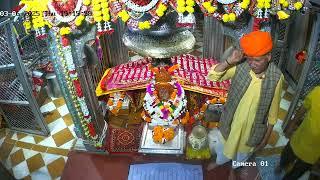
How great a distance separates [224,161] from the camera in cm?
455

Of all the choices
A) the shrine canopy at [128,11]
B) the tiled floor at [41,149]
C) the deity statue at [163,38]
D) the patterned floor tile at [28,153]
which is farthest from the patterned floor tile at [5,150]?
the deity statue at [163,38]

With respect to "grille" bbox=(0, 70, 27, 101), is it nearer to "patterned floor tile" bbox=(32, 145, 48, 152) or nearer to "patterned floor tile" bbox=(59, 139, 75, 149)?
"patterned floor tile" bbox=(32, 145, 48, 152)

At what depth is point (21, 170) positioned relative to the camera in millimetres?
5105

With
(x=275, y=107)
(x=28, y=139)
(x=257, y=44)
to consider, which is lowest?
(x=28, y=139)

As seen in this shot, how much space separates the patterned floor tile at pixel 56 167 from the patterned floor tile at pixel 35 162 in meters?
0.16

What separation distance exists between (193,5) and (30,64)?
3642 millimetres

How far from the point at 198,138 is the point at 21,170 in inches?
108

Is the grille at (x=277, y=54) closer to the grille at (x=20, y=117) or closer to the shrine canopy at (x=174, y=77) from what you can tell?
the shrine canopy at (x=174, y=77)

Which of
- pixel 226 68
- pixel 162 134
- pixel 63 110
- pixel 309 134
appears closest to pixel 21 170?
pixel 63 110

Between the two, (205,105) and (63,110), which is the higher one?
(205,105)

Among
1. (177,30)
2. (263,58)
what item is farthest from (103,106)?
(263,58)

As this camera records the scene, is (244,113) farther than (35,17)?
Yes

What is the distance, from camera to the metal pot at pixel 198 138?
4762mm

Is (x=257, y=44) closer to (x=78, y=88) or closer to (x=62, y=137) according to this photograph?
(x=78, y=88)
